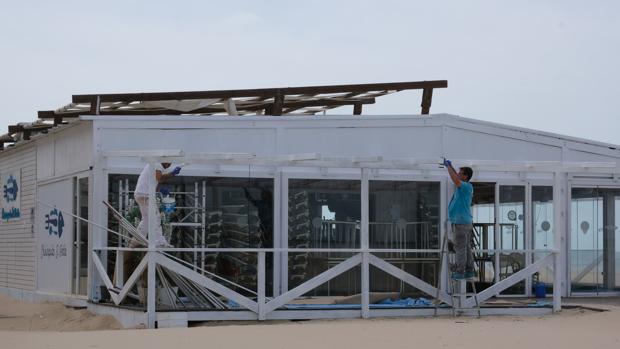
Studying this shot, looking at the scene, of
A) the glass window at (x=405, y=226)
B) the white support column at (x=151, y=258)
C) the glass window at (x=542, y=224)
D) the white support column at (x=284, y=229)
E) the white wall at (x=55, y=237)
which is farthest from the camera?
the glass window at (x=542, y=224)

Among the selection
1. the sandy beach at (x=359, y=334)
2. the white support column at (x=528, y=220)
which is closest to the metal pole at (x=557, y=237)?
the sandy beach at (x=359, y=334)

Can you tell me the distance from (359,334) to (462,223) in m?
2.81

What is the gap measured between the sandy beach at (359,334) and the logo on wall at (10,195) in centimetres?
552

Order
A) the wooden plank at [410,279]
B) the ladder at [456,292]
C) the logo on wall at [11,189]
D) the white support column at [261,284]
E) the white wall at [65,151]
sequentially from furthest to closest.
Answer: the logo on wall at [11,189] → the white wall at [65,151] → the ladder at [456,292] → the wooden plank at [410,279] → the white support column at [261,284]

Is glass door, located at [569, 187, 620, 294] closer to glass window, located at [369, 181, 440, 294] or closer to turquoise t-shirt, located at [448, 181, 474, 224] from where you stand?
glass window, located at [369, 181, 440, 294]

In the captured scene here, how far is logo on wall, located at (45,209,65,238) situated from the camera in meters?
17.1

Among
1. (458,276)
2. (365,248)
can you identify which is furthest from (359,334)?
(458,276)

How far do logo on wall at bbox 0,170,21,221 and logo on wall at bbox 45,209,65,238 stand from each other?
1906 millimetres

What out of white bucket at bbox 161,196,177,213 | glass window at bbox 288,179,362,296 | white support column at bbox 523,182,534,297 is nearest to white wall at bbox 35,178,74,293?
white bucket at bbox 161,196,177,213

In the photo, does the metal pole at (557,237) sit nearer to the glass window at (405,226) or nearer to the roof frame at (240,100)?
the glass window at (405,226)

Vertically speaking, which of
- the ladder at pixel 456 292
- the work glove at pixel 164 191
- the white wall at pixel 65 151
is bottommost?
the ladder at pixel 456 292

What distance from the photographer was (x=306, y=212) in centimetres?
1568

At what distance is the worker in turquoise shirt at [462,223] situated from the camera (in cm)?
1416

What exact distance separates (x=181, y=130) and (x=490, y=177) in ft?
15.4
